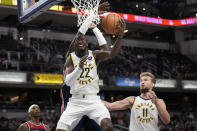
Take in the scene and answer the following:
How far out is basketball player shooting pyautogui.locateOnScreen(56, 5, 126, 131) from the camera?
214 inches

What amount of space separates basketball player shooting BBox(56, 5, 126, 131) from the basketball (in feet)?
0.82

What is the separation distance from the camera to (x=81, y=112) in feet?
18.1

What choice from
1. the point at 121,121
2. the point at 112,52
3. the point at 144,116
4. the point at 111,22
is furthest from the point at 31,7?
the point at 121,121

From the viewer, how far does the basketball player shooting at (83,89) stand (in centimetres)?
543

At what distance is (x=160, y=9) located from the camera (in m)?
32.3

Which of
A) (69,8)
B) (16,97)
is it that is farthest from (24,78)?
(69,8)

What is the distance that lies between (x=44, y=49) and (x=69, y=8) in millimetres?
4086

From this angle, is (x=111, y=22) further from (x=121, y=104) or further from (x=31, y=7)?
(x=31, y=7)

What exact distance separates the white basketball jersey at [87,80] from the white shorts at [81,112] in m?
0.12

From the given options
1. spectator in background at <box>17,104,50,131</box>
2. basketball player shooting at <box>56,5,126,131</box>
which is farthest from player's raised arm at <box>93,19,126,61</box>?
spectator in background at <box>17,104,50,131</box>

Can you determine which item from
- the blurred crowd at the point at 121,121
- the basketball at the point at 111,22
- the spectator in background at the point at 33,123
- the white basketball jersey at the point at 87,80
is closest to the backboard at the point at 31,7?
the basketball at the point at 111,22

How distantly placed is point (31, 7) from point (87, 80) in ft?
9.23

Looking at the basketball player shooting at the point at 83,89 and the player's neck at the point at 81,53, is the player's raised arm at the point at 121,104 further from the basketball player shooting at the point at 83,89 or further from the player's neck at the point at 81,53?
the player's neck at the point at 81,53

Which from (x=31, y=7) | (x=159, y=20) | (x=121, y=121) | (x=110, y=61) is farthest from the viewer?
(x=159, y=20)
